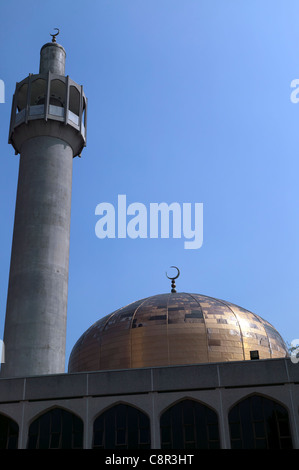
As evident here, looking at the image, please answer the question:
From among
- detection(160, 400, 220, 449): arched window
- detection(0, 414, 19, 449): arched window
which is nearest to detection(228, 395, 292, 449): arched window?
detection(160, 400, 220, 449): arched window

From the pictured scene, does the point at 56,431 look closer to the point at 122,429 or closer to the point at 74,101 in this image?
the point at 122,429

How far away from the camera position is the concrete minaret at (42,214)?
25.3 meters

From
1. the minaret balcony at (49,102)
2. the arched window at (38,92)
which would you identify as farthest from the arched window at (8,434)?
the arched window at (38,92)

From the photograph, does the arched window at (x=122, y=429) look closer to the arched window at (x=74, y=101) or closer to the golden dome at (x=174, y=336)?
the golden dome at (x=174, y=336)

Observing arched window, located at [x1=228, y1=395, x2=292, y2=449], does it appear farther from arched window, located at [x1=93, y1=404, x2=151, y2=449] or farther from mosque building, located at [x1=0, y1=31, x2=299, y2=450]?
arched window, located at [x1=93, y1=404, x2=151, y2=449]

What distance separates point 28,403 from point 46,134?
47.8 feet

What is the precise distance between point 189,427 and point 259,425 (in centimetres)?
251

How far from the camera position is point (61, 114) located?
3077 centimetres

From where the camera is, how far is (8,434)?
21625mm

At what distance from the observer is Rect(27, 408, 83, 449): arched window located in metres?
21.0

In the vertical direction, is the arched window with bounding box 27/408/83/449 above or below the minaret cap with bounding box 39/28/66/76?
below

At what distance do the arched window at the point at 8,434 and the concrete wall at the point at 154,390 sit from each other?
24 cm
